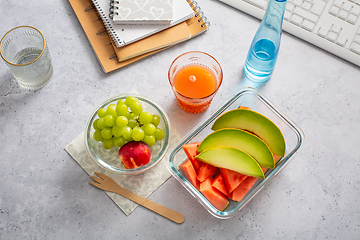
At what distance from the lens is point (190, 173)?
2.95 ft

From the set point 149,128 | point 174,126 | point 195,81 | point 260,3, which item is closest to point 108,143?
point 149,128

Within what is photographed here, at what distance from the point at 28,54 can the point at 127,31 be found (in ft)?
1.29

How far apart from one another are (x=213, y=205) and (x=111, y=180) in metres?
0.37

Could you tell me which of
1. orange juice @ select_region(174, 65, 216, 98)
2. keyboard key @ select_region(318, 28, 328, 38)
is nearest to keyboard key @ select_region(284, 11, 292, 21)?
keyboard key @ select_region(318, 28, 328, 38)

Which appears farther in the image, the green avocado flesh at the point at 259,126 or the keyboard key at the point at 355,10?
the keyboard key at the point at 355,10

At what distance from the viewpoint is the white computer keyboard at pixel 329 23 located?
3.48 ft

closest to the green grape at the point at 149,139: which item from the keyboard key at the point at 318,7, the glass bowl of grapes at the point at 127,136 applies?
the glass bowl of grapes at the point at 127,136

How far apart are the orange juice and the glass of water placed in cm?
49

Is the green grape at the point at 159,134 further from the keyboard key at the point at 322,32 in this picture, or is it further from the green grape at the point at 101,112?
the keyboard key at the point at 322,32

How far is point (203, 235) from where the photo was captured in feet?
3.13

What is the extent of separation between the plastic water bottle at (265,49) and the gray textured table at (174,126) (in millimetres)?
54

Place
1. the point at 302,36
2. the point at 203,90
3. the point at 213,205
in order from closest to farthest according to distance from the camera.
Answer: the point at 213,205
the point at 203,90
the point at 302,36

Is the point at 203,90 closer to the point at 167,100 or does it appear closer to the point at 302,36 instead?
the point at 167,100

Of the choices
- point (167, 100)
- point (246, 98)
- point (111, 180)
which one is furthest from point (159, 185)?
point (246, 98)
